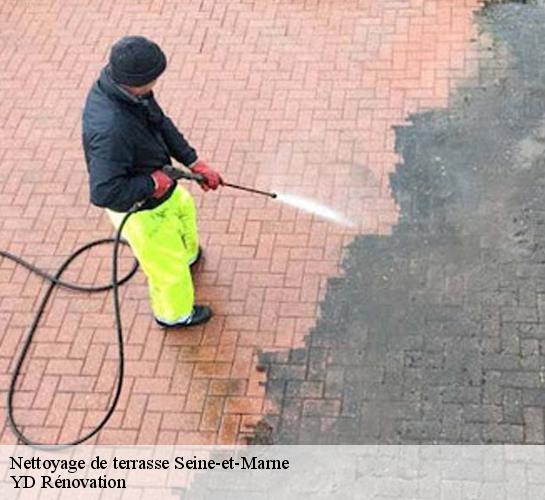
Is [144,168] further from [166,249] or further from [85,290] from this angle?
[85,290]

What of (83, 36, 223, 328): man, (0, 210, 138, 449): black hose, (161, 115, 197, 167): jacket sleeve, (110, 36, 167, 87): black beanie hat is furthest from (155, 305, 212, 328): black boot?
(110, 36, 167, 87): black beanie hat

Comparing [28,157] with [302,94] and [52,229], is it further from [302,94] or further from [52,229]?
[302,94]

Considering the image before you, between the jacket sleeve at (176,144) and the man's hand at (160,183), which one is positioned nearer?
the man's hand at (160,183)

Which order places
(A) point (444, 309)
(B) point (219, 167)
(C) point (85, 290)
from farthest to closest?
(B) point (219, 167) → (C) point (85, 290) → (A) point (444, 309)

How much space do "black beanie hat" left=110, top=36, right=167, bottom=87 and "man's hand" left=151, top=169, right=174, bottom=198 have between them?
0.54 metres

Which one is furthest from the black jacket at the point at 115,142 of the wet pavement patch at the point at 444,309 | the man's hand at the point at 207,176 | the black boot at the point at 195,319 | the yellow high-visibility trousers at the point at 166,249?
the wet pavement patch at the point at 444,309

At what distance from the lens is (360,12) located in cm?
761

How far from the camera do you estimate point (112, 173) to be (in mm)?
4547

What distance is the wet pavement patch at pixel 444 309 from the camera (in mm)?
4898

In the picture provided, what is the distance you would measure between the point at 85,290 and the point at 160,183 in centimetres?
139

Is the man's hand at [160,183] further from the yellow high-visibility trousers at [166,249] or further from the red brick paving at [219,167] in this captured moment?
the red brick paving at [219,167]

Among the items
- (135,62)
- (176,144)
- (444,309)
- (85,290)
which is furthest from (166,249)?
(444,309)

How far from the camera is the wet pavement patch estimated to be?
16.1 ft

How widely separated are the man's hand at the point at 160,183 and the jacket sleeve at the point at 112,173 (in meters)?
0.07
